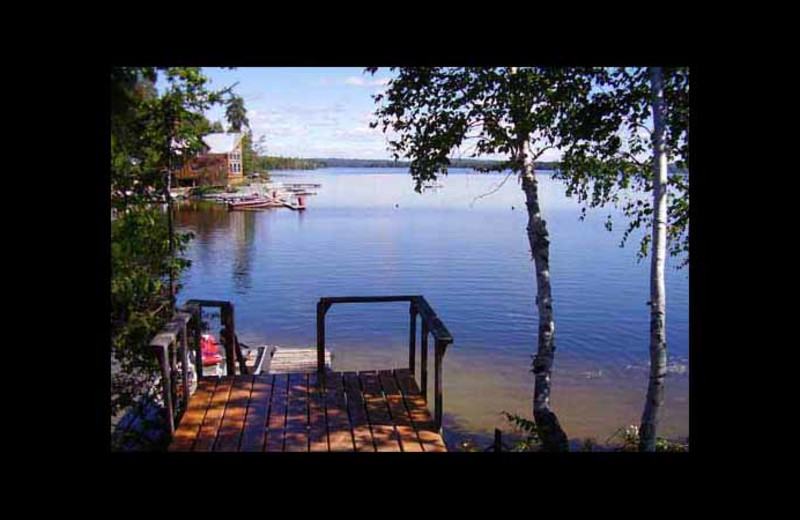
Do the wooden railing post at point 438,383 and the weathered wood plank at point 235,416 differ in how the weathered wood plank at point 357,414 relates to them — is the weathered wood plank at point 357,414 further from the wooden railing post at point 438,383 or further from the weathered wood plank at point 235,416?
the weathered wood plank at point 235,416

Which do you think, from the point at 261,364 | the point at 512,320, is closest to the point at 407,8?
the point at 261,364

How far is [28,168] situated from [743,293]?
2204 mm

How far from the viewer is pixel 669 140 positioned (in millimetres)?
5738

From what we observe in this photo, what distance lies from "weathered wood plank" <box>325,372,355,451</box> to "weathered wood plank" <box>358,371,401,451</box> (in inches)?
5.6

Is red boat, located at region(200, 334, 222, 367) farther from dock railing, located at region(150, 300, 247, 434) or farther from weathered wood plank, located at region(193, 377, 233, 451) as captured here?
weathered wood plank, located at region(193, 377, 233, 451)

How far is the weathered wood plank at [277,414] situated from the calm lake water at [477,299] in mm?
1944

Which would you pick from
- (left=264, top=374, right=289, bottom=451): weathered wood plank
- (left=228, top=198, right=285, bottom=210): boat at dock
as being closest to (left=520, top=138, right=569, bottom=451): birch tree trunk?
(left=264, top=374, right=289, bottom=451): weathered wood plank

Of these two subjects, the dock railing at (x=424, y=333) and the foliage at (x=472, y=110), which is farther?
the foliage at (x=472, y=110)

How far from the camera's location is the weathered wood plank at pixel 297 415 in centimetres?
386

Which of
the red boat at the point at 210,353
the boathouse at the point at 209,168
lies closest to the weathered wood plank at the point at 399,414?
the boathouse at the point at 209,168

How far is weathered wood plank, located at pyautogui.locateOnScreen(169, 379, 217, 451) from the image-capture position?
3838mm

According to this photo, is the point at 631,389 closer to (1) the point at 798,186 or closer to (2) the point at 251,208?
(1) the point at 798,186

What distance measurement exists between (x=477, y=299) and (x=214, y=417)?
11.5m

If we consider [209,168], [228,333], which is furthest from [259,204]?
[228,333]
